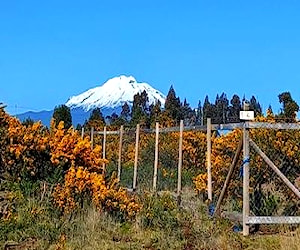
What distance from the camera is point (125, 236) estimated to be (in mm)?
10648

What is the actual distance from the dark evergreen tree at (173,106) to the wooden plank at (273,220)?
32.4m

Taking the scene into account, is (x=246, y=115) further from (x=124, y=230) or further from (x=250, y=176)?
(x=124, y=230)

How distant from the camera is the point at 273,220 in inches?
446

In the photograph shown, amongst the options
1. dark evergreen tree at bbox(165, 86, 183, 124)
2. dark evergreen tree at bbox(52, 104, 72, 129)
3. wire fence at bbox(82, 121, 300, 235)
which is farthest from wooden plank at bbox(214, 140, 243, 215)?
dark evergreen tree at bbox(165, 86, 183, 124)

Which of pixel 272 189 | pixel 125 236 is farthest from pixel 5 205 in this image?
pixel 272 189

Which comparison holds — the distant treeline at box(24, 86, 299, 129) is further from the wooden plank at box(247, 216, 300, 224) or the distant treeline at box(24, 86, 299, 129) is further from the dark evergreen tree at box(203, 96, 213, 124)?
the wooden plank at box(247, 216, 300, 224)

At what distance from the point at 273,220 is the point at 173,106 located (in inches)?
1474

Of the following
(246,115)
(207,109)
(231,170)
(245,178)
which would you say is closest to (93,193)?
(231,170)

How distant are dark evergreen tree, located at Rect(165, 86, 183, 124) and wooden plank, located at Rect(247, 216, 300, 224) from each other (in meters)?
32.4

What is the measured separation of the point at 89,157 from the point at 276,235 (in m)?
4.49

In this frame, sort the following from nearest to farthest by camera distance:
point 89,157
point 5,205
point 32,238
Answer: point 32,238 < point 5,205 < point 89,157

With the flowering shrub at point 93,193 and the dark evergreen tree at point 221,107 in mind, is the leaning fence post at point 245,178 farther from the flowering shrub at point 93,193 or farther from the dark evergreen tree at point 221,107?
the dark evergreen tree at point 221,107

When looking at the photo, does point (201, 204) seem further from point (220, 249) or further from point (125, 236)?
point (220, 249)

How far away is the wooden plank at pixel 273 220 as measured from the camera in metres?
11.2
